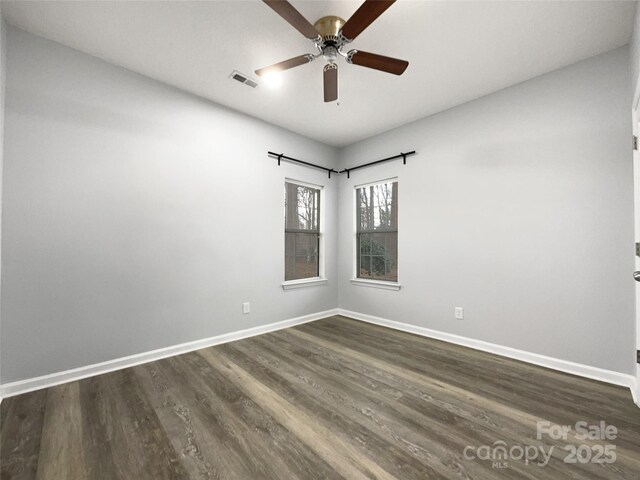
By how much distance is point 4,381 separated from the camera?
6.81ft

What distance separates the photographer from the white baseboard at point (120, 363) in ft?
7.00

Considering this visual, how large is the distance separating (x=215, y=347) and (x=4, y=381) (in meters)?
1.59

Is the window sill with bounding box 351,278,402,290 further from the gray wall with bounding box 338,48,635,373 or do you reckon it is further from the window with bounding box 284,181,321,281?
the window with bounding box 284,181,321,281

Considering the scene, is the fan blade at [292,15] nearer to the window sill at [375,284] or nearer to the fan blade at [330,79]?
the fan blade at [330,79]

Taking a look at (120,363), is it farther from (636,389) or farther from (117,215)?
(636,389)

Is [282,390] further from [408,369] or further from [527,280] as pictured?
[527,280]

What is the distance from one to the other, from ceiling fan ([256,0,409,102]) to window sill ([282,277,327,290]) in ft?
8.30

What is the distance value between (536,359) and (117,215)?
13.9 feet

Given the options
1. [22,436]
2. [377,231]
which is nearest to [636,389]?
[377,231]

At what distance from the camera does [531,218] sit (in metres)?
2.73

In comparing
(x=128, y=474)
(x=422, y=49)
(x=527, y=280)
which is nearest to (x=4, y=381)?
(x=128, y=474)

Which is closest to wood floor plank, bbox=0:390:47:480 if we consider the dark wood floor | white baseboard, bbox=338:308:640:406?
the dark wood floor

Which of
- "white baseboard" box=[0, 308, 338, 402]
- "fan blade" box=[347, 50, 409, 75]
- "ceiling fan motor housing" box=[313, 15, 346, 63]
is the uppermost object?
"ceiling fan motor housing" box=[313, 15, 346, 63]

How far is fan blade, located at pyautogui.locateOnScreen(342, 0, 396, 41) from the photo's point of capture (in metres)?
1.51
